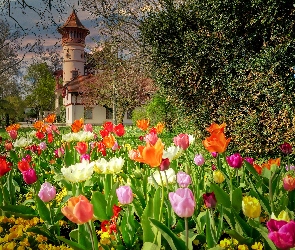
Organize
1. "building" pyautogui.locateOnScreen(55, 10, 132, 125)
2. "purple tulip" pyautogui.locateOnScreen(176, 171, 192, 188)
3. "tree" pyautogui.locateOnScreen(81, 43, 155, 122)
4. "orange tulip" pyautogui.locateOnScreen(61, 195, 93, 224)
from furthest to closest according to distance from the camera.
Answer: "building" pyautogui.locateOnScreen(55, 10, 132, 125)
"tree" pyautogui.locateOnScreen(81, 43, 155, 122)
"purple tulip" pyautogui.locateOnScreen(176, 171, 192, 188)
"orange tulip" pyautogui.locateOnScreen(61, 195, 93, 224)

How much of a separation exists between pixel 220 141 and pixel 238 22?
6.71 metres

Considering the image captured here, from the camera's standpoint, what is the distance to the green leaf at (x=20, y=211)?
3081 mm

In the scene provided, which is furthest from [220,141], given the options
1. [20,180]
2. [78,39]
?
[78,39]

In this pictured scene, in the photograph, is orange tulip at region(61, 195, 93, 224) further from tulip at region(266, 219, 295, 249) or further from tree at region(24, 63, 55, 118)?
tree at region(24, 63, 55, 118)

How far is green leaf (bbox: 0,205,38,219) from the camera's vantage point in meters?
3.08

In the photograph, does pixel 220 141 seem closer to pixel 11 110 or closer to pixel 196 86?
pixel 196 86

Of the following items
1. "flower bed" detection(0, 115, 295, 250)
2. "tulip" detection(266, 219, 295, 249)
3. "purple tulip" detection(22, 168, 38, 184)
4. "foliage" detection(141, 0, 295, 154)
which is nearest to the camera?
"tulip" detection(266, 219, 295, 249)

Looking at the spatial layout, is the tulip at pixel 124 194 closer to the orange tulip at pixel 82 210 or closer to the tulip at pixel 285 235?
the orange tulip at pixel 82 210

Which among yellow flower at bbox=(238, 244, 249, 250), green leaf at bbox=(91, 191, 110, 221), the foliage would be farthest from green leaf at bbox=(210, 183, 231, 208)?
the foliage

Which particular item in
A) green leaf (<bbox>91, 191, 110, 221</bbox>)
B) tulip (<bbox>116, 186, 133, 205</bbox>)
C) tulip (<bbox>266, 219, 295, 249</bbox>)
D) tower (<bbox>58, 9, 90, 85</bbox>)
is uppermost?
tower (<bbox>58, 9, 90, 85</bbox>)

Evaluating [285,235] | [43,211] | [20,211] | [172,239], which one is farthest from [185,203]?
[20,211]

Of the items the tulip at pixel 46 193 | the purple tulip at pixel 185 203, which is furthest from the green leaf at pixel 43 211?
the purple tulip at pixel 185 203

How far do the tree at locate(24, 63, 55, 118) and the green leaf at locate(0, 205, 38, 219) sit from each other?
1939 inches

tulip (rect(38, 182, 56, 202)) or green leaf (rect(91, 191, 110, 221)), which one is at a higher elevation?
tulip (rect(38, 182, 56, 202))
